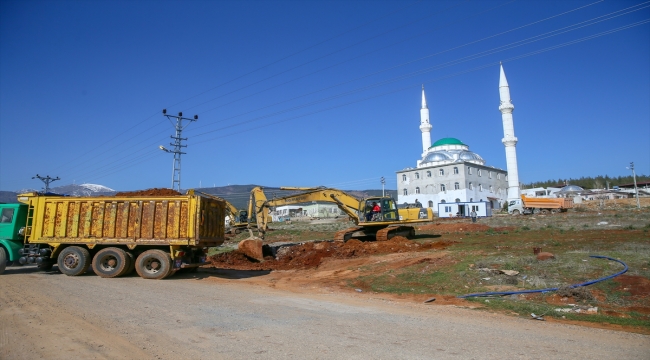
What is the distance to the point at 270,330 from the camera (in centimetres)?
712

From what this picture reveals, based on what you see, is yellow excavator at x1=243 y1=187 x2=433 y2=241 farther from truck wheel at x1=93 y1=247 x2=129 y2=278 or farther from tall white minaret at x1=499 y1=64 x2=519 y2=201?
tall white minaret at x1=499 y1=64 x2=519 y2=201

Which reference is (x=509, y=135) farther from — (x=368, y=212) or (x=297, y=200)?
(x=297, y=200)

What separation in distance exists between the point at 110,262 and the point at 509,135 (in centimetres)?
6595

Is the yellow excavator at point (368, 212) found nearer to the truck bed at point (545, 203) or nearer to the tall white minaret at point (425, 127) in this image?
the truck bed at point (545, 203)

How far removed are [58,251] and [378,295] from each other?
11.2 m

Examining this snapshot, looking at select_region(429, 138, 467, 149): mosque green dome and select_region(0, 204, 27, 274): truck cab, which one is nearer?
select_region(0, 204, 27, 274): truck cab

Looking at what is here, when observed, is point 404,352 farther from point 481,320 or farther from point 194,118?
point 194,118

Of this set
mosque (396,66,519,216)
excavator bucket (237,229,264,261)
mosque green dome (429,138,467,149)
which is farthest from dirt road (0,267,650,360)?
mosque green dome (429,138,467,149)

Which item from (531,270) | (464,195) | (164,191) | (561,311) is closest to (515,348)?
(561,311)

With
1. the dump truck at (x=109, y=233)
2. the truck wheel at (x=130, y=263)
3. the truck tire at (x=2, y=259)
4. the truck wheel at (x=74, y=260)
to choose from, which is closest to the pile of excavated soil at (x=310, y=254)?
the dump truck at (x=109, y=233)

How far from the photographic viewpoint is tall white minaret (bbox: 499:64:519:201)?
67.8 meters

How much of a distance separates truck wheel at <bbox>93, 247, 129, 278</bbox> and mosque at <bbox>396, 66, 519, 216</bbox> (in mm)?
63594

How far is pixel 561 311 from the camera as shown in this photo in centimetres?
856

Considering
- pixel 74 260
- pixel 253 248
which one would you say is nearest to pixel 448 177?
pixel 253 248
